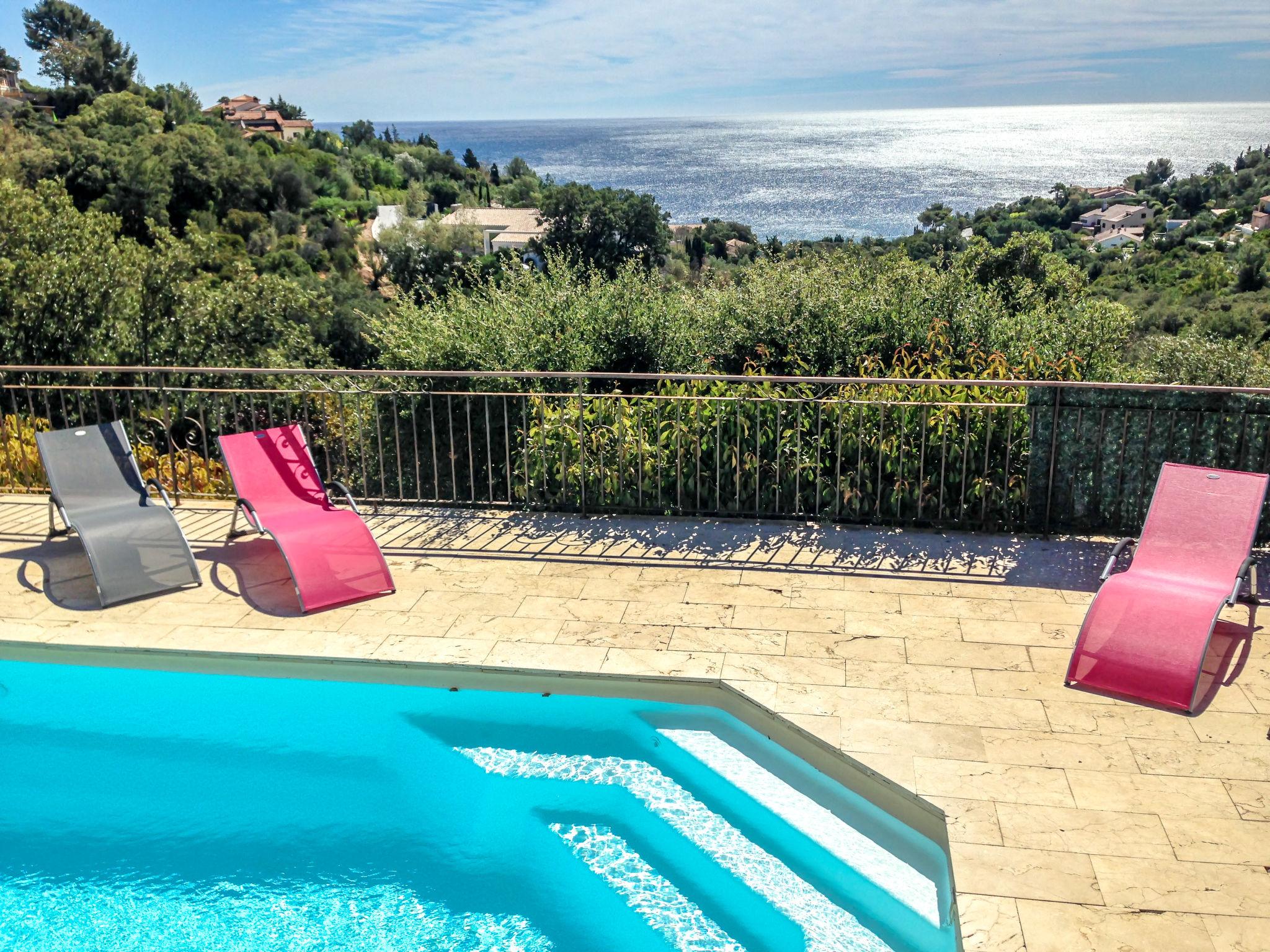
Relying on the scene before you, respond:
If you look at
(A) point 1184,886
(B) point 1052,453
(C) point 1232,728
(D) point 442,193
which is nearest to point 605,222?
(D) point 442,193

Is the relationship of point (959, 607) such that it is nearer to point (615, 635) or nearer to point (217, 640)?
point (615, 635)

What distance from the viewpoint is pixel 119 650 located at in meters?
5.11

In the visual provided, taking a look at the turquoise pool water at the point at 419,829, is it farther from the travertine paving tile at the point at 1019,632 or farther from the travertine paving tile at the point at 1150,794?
the travertine paving tile at the point at 1019,632

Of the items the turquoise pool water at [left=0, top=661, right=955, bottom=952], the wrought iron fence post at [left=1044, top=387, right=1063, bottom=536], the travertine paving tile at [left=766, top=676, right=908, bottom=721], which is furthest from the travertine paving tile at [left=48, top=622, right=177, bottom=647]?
the wrought iron fence post at [left=1044, top=387, right=1063, bottom=536]

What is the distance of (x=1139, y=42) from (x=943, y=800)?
114m

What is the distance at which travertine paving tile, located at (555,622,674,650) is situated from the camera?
5.03 metres

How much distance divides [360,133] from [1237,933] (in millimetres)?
114638

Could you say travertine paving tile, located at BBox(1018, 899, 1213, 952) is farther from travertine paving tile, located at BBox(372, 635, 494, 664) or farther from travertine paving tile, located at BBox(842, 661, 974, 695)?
travertine paving tile, located at BBox(372, 635, 494, 664)

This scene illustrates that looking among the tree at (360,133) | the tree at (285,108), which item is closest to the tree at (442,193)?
the tree at (360,133)

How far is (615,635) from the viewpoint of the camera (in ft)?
16.8

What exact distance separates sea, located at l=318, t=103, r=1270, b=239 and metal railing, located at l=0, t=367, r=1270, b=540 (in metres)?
A: 33.5

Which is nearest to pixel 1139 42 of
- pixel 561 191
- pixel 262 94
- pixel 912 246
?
pixel 561 191

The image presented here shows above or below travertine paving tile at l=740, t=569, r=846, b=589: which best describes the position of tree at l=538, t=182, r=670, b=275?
above

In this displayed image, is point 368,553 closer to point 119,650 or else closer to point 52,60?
point 119,650
